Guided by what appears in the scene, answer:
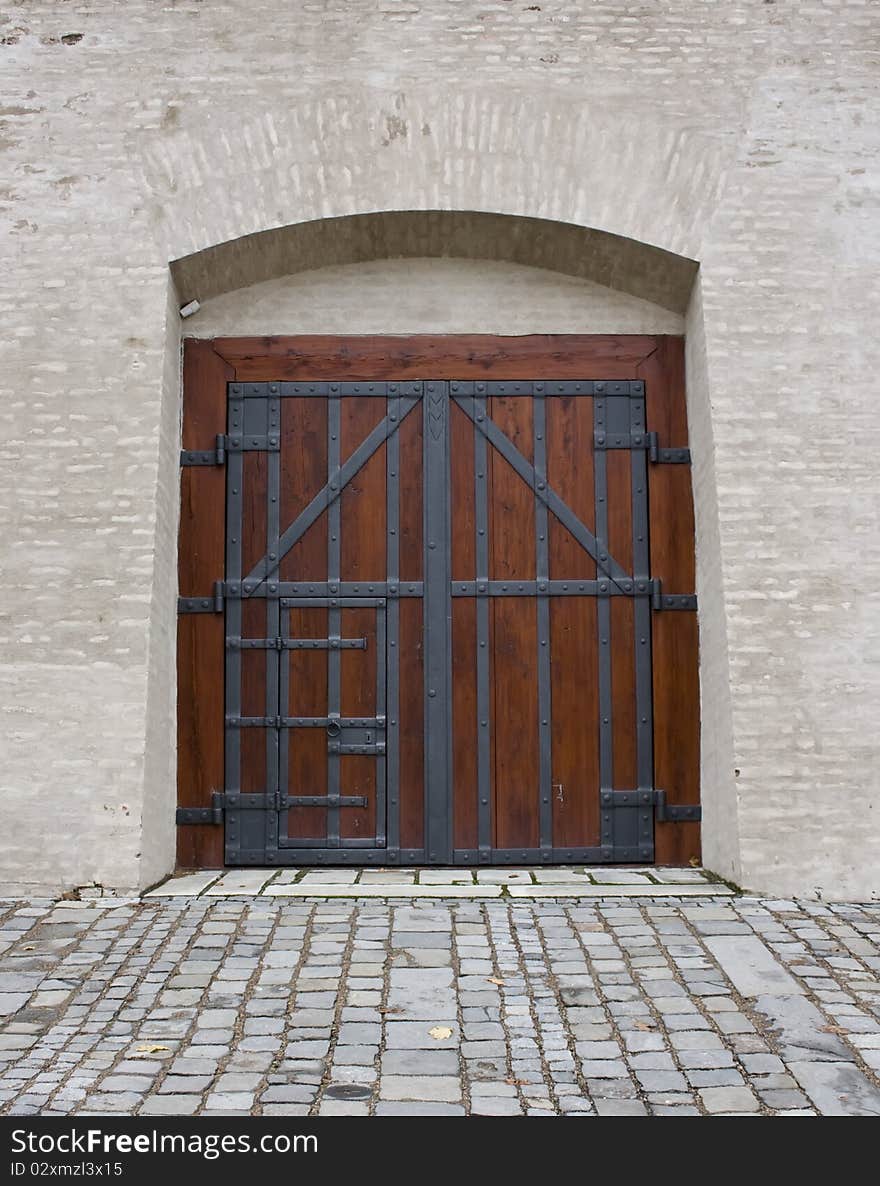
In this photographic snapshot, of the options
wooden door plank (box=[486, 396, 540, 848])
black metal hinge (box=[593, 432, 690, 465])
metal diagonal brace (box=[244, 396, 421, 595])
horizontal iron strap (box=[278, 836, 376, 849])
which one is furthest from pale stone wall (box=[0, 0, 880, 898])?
wooden door plank (box=[486, 396, 540, 848])

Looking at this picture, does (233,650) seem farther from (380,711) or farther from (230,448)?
(230,448)

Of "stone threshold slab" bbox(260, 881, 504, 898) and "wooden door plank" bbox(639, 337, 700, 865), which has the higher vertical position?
"wooden door plank" bbox(639, 337, 700, 865)

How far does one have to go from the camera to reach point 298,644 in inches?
225

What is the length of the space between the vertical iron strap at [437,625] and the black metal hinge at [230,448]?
0.81m

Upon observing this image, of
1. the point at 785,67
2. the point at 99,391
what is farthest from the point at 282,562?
the point at 785,67

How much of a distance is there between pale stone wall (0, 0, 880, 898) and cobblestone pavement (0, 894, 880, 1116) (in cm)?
75

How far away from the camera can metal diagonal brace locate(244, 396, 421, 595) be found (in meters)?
5.77

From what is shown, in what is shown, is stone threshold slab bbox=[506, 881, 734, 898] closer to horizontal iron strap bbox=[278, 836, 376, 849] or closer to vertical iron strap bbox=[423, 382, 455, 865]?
vertical iron strap bbox=[423, 382, 455, 865]

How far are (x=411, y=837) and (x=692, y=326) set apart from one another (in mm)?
3028

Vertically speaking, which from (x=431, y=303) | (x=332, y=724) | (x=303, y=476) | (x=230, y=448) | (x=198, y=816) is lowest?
(x=198, y=816)

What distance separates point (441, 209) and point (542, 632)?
2210 mm

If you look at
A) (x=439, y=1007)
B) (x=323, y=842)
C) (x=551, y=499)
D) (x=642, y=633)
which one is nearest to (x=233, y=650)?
(x=323, y=842)

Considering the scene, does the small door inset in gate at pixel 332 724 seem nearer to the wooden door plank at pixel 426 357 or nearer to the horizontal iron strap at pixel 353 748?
the horizontal iron strap at pixel 353 748

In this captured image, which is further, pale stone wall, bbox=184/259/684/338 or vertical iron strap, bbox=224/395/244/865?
pale stone wall, bbox=184/259/684/338
